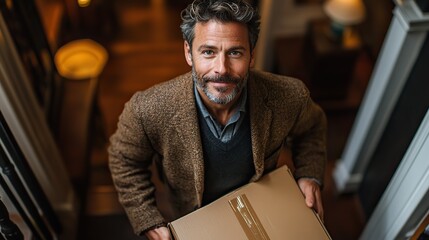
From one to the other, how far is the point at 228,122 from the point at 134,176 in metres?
0.36

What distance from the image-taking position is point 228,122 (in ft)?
4.38

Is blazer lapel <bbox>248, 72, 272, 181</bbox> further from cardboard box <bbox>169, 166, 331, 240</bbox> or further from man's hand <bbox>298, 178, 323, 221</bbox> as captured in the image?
man's hand <bbox>298, 178, 323, 221</bbox>

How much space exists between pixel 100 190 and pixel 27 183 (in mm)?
812

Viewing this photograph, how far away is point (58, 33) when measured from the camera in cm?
287

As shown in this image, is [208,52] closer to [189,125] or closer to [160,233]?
[189,125]

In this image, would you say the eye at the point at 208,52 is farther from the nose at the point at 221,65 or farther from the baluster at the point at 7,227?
the baluster at the point at 7,227

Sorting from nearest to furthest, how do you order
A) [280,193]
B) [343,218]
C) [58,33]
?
[280,193] → [343,218] → [58,33]

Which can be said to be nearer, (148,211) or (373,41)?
(148,211)

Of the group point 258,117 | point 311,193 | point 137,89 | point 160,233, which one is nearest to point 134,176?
point 160,233

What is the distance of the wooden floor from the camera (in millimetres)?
2316

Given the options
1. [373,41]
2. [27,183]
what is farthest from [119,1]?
[27,183]

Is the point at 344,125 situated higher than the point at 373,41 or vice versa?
the point at 373,41

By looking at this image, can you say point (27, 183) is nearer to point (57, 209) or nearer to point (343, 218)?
point (57, 209)

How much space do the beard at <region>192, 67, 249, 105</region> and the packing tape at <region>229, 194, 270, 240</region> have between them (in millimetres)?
310
